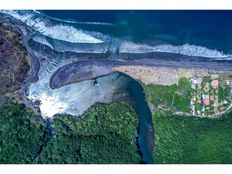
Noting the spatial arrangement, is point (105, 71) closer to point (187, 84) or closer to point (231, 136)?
point (187, 84)

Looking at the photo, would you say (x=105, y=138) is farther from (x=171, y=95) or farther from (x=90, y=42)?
(x=90, y=42)

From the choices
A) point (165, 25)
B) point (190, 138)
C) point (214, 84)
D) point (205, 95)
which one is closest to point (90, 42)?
point (165, 25)

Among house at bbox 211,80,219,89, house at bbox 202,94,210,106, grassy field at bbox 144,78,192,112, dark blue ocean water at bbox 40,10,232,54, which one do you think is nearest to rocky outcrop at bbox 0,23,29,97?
dark blue ocean water at bbox 40,10,232,54

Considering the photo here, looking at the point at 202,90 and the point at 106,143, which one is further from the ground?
the point at 202,90

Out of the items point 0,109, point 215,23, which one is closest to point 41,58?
point 0,109

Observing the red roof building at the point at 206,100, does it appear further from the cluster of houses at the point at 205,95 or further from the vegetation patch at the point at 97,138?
the vegetation patch at the point at 97,138

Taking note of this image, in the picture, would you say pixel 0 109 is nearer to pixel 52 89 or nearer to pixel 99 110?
pixel 52 89

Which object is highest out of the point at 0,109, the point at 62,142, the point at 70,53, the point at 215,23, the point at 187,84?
the point at 215,23
